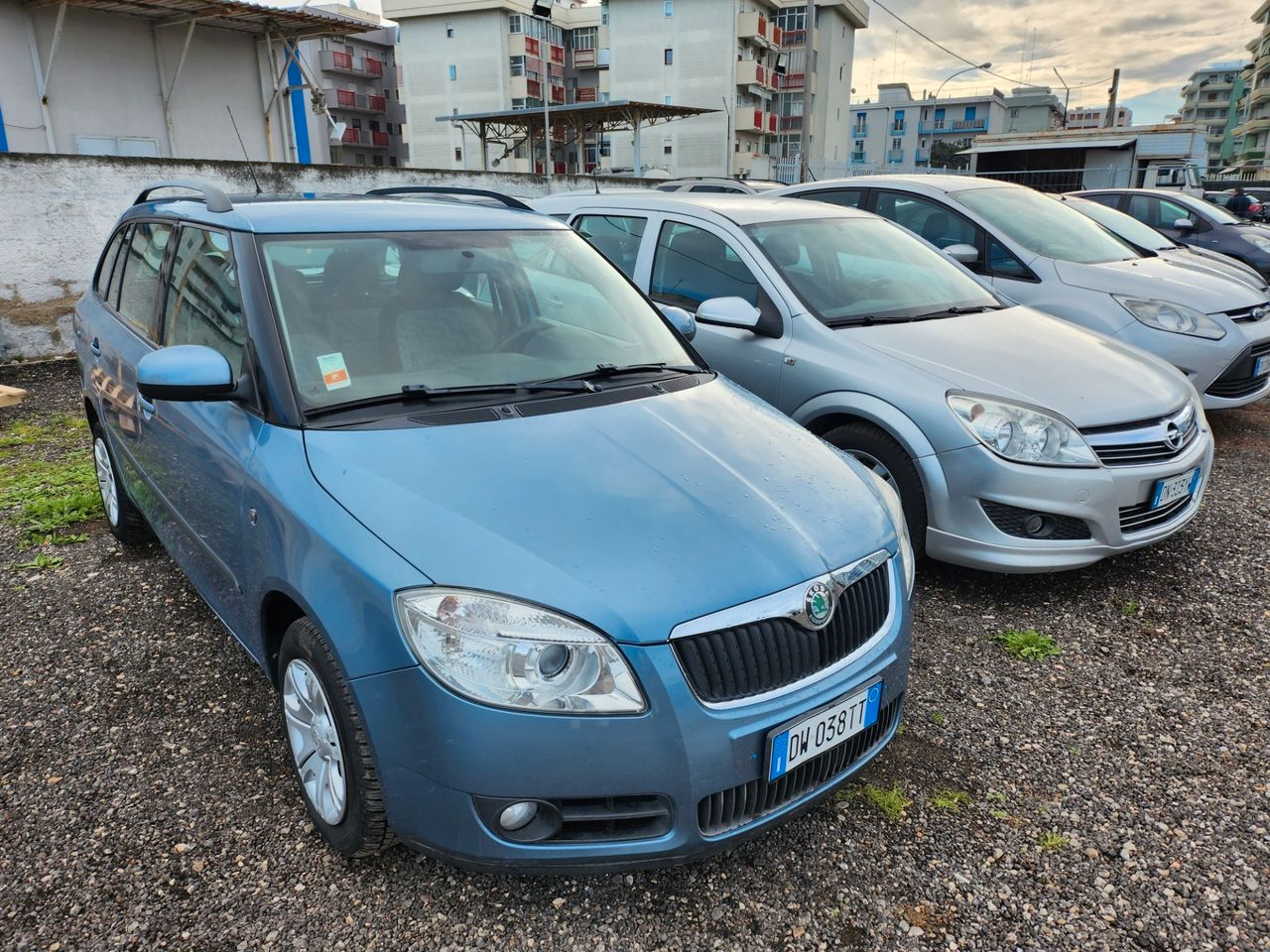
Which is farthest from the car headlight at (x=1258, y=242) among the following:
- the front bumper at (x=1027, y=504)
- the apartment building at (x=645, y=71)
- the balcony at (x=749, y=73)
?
the balcony at (x=749, y=73)

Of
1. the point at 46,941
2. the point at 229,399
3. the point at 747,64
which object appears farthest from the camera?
the point at 747,64

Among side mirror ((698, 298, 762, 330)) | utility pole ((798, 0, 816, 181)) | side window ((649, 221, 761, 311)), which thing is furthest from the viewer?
utility pole ((798, 0, 816, 181))

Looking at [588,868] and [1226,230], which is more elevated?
[1226,230]

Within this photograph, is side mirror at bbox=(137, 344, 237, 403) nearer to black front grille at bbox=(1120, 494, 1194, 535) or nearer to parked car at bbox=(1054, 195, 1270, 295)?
black front grille at bbox=(1120, 494, 1194, 535)

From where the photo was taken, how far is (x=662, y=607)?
1.88m

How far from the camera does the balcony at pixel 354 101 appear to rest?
55969 mm

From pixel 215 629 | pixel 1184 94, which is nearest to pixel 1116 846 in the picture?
pixel 215 629

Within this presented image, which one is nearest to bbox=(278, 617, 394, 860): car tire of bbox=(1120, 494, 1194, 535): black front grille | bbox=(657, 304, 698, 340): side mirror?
bbox=(657, 304, 698, 340): side mirror

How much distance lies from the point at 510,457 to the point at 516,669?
2.15 ft

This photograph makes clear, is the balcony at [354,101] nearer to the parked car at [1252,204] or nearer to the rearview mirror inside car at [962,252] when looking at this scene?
the parked car at [1252,204]

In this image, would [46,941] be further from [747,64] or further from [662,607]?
[747,64]

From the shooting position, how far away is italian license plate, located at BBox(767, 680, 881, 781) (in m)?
1.96

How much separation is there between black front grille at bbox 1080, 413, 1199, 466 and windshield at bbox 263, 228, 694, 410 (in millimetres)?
1793

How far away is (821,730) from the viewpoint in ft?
6.73
